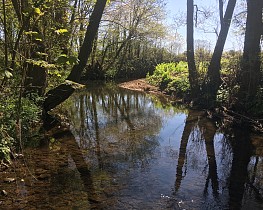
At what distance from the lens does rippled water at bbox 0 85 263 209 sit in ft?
15.2

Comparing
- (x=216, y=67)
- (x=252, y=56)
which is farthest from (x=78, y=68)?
(x=216, y=67)

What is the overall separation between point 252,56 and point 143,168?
6684mm

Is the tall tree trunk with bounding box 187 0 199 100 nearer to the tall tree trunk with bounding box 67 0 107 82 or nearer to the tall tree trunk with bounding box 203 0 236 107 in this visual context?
the tall tree trunk with bounding box 203 0 236 107

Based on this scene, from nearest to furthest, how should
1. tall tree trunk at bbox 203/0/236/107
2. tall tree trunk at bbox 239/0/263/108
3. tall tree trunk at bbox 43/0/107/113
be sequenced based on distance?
tall tree trunk at bbox 43/0/107/113, tall tree trunk at bbox 239/0/263/108, tall tree trunk at bbox 203/0/236/107

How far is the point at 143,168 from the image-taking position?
19.7 ft

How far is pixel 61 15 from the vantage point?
8133mm

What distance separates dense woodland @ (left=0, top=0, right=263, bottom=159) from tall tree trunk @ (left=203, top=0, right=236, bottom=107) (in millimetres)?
43

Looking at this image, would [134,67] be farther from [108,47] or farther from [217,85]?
[217,85]

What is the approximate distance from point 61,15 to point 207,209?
20.1ft

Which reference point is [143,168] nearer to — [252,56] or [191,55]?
[252,56]

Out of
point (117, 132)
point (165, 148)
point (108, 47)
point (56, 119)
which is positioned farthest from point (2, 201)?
point (108, 47)

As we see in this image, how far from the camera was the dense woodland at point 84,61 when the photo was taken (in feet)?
14.8

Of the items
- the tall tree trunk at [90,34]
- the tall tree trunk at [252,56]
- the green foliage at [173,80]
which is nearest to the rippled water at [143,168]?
the tall tree trunk at [90,34]

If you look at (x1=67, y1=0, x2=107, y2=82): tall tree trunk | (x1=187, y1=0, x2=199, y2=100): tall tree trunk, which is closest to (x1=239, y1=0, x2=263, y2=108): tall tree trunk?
(x1=187, y1=0, x2=199, y2=100): tall tree trunk
